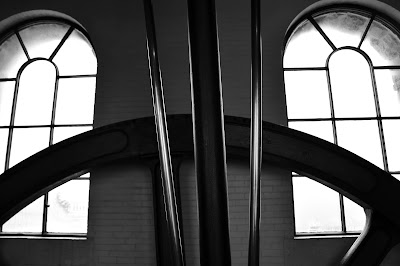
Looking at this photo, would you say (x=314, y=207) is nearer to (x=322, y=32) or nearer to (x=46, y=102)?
(x=322, y=32)

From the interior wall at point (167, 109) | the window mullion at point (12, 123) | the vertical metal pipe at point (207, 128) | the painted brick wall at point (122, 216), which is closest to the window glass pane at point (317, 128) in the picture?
the interior wall at point (167, 109)

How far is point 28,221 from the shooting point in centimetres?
357

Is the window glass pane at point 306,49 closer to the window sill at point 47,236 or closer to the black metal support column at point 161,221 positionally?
the black metal support column at point 161,221

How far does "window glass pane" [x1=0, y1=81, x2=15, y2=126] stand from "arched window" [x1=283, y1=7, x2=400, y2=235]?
2915 mm

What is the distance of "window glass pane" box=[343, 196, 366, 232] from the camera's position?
336 cm

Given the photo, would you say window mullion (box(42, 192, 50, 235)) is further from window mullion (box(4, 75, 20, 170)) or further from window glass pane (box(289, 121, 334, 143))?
window glass pane (box(289, 121, 334, 143))

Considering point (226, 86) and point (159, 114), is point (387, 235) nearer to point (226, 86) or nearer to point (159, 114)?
point (226, 86)

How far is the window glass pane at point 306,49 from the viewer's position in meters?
3.81

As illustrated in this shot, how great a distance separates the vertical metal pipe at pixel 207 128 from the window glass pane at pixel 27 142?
3.14m

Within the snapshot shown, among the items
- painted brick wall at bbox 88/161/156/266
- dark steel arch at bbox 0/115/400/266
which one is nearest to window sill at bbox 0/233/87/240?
painted brick wall at bbox 88/161/156/266

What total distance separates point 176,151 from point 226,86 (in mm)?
875

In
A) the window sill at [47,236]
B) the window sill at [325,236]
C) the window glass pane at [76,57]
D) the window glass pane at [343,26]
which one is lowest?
the window sill at [325,236]

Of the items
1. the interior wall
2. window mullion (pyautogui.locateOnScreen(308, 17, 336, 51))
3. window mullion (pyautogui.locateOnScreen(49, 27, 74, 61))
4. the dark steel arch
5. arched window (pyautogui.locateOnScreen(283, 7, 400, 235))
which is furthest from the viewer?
window mullion (pyautogui.locateOnScreen(49, 27, 74, 61))

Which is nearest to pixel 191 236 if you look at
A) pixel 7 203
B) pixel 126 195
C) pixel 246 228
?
pixel 246 228
